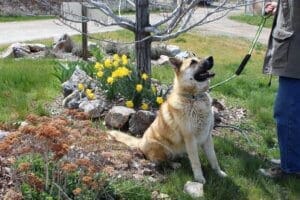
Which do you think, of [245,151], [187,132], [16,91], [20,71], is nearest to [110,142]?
[187,132]

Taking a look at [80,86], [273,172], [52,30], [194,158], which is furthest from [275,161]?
[52,30]

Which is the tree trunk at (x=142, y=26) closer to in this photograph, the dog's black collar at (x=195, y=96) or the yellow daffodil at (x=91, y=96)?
the yellow daffodil at (x=91, y=96)

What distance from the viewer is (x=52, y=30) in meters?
17.1

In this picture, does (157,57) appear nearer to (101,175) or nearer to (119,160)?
(119,160)

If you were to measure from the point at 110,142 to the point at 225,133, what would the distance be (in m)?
1.51

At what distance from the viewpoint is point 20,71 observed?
778cm

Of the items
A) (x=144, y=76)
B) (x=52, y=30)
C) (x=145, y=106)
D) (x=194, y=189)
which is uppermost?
(x=144, y=76)

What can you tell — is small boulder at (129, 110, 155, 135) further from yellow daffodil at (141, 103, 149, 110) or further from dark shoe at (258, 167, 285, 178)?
dark shoe at (258, 167, 285, 178)

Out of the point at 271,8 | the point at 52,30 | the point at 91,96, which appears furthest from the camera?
the point at 52,30

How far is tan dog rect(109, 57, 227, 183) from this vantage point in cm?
480

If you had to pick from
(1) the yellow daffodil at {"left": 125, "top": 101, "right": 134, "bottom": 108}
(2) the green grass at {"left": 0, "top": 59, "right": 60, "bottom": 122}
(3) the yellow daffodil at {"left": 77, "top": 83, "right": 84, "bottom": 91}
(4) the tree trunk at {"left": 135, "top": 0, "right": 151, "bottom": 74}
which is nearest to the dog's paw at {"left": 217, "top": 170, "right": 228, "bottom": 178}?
(1) the yellow daffodil at {"left": 125, "top": 101, "right": 134, "bottom": 108}

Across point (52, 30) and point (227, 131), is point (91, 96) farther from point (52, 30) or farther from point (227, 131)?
point (52, 30)

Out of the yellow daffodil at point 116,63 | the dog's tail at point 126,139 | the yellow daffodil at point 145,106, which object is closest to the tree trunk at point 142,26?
the yellow daffodil at point 116,63

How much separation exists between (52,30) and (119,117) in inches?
468
